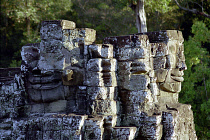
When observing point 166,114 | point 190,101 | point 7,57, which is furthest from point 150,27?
point 166,114

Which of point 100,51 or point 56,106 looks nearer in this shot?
point 100,51

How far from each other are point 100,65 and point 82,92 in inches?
26.2

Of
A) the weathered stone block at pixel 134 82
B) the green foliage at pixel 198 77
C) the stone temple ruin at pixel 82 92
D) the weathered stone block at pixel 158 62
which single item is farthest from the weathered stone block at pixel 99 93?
the green foliage at pixel 198 77

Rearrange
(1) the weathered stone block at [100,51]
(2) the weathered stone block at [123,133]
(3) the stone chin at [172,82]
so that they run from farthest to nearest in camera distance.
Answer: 1. (3) the stone chin at [172,82]
2. (1) the weathered stone block at [100,51]
3. (2) the weathered stone block at [123,133]

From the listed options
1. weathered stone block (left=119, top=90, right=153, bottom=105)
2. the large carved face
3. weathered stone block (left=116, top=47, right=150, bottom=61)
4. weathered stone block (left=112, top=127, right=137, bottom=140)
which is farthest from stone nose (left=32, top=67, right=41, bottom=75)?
weathered stone block (left=112, top=127, right=137, bottom=140)

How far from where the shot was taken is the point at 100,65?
6.65 meters

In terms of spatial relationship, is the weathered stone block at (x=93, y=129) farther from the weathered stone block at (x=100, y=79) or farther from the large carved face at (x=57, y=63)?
the large carved face at (x=57, y=63)

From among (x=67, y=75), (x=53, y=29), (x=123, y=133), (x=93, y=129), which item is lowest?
(x=123, y=133)

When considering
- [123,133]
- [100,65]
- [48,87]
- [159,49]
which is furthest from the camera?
[159,49]

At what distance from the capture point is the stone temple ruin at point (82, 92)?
259 inches

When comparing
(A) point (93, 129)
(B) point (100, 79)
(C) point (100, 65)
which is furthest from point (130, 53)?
(A) point (93, 129)

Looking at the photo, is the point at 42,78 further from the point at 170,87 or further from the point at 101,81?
the point at 170,87

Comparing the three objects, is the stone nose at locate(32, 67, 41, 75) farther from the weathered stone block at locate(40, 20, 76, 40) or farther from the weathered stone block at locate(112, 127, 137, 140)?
the weathered stone block at locate(112, 127, 137, 140)

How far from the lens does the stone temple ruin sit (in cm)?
657
